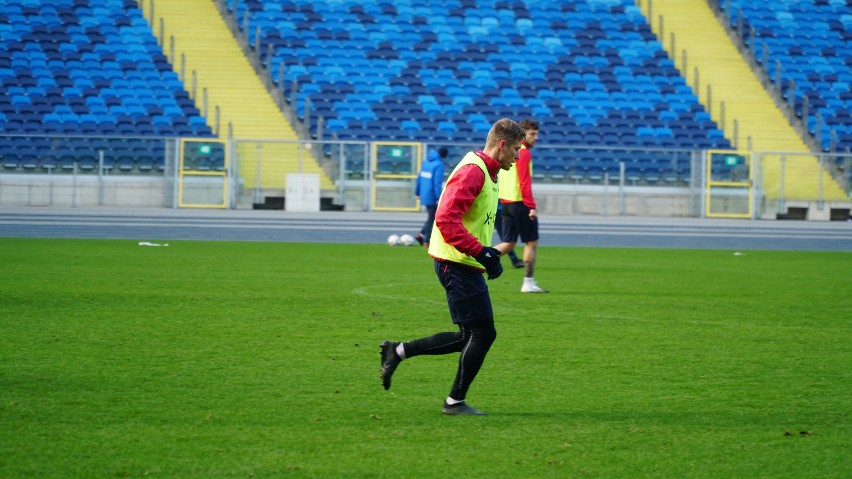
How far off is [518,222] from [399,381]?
20.1 ft

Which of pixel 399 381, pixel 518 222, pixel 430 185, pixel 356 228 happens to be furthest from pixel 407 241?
pixel 399 381

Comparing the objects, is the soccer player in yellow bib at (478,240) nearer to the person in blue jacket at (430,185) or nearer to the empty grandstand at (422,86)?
the person in blue jacket at (430,185)

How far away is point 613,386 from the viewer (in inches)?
312

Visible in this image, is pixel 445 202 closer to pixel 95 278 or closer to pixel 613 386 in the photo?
pixel 613 386

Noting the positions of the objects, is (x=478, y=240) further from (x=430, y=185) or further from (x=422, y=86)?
(x=422, y=86)

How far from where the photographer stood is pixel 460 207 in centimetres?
664

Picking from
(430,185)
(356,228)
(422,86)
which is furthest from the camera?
(422,86)

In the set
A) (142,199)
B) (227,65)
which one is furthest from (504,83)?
(142,199)

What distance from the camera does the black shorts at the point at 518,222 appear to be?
13922 millimetres

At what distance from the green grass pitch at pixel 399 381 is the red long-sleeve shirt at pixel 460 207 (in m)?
1.05

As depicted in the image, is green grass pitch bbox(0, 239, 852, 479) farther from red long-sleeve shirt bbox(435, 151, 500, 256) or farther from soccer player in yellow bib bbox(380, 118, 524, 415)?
red long-sleeve shirt bbox(435, 151, 500, 256)

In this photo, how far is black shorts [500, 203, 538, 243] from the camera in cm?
1392

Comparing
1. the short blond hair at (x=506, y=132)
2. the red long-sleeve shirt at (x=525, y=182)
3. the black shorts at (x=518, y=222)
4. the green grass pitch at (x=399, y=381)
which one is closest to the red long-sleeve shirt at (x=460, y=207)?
the short blond hair at (x=506, y=132)

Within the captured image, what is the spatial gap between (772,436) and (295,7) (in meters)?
36.6
